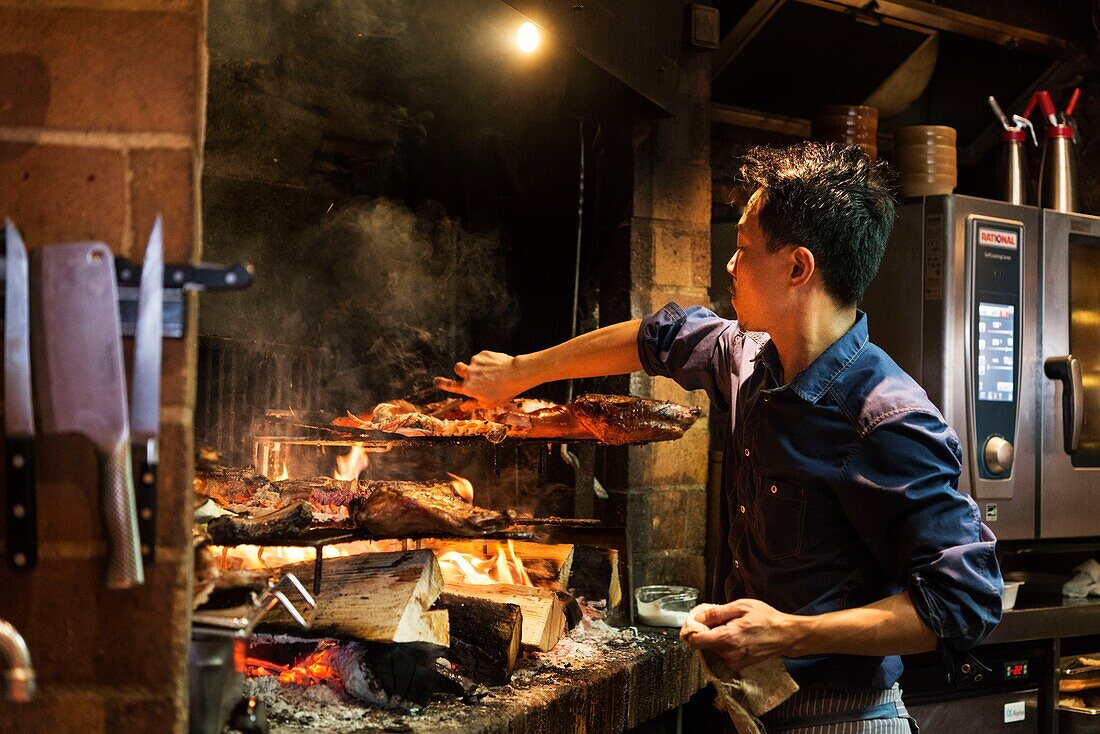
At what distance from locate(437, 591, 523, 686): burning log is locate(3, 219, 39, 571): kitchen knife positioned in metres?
1.51

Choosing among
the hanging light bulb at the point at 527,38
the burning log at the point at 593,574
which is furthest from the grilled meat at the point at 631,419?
the hanging light bulb at the point at 527,38

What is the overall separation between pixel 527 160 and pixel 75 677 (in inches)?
136

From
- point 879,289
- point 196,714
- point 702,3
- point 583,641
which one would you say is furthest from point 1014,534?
point 196,714

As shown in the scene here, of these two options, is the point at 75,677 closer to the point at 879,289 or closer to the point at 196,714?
the point at 196,714

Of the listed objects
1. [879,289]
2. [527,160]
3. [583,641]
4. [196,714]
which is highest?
[527,160]

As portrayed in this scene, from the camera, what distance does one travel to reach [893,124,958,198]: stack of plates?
4375mm

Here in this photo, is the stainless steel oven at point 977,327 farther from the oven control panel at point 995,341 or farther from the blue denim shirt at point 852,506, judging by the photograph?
the blue denim shirt at point 852,506

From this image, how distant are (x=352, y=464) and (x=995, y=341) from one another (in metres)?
2.87

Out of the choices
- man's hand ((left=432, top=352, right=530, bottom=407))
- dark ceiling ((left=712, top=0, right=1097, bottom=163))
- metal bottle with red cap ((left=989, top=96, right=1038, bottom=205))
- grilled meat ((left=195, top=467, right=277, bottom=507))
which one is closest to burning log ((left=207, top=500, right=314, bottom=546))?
grilled meat ((left=195, top=467, right=277, bottom=507))

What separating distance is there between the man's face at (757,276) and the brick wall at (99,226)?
1.53 m

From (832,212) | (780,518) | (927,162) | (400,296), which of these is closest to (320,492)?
A: (400,296)

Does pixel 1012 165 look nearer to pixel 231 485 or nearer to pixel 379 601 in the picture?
pixel 379 601

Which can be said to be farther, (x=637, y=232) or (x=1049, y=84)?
(x=1049, y=84)

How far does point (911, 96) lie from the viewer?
553 cm
